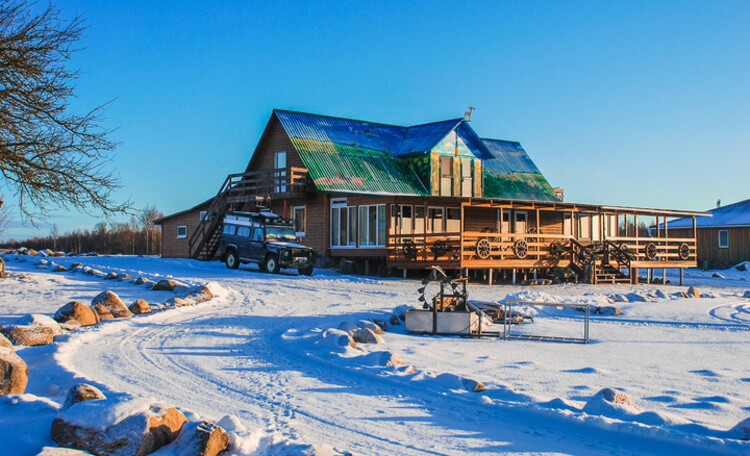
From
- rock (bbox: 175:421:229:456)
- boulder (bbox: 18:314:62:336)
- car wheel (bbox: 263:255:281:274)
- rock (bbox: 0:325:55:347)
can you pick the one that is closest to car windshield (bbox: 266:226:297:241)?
car wheel (bbox: 263:255:281:274)

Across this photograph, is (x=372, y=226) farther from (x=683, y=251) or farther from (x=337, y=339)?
(x=337, y=339)

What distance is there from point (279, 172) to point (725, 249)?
31695 millimetres

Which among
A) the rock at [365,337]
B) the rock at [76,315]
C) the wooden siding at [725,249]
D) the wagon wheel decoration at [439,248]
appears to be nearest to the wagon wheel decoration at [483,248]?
the wagon wheel decoration at [439,248]

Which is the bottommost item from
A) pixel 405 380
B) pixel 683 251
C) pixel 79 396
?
pixel 405 380

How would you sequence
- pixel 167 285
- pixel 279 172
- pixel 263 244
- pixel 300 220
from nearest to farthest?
pixel 167 285 → pixel 263 244 → pixel 279 172 → pixel 300 220

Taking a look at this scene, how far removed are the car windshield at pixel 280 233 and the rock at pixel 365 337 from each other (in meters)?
14.1

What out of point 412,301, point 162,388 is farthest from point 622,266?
point 162,388

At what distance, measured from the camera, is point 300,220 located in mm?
30344

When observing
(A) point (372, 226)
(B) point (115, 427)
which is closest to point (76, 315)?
(B) point (115, 427)

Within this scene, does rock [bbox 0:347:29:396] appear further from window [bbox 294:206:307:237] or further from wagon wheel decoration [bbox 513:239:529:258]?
window [bbox 294:206:307:237]

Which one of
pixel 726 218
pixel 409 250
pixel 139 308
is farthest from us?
pixel 726 218

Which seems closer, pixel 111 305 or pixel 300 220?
pixel 111 305

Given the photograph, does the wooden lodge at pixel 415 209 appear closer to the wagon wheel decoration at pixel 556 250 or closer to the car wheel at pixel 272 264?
the wagon wheel decoration at pixel 556 250

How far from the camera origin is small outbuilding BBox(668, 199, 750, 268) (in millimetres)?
42562
